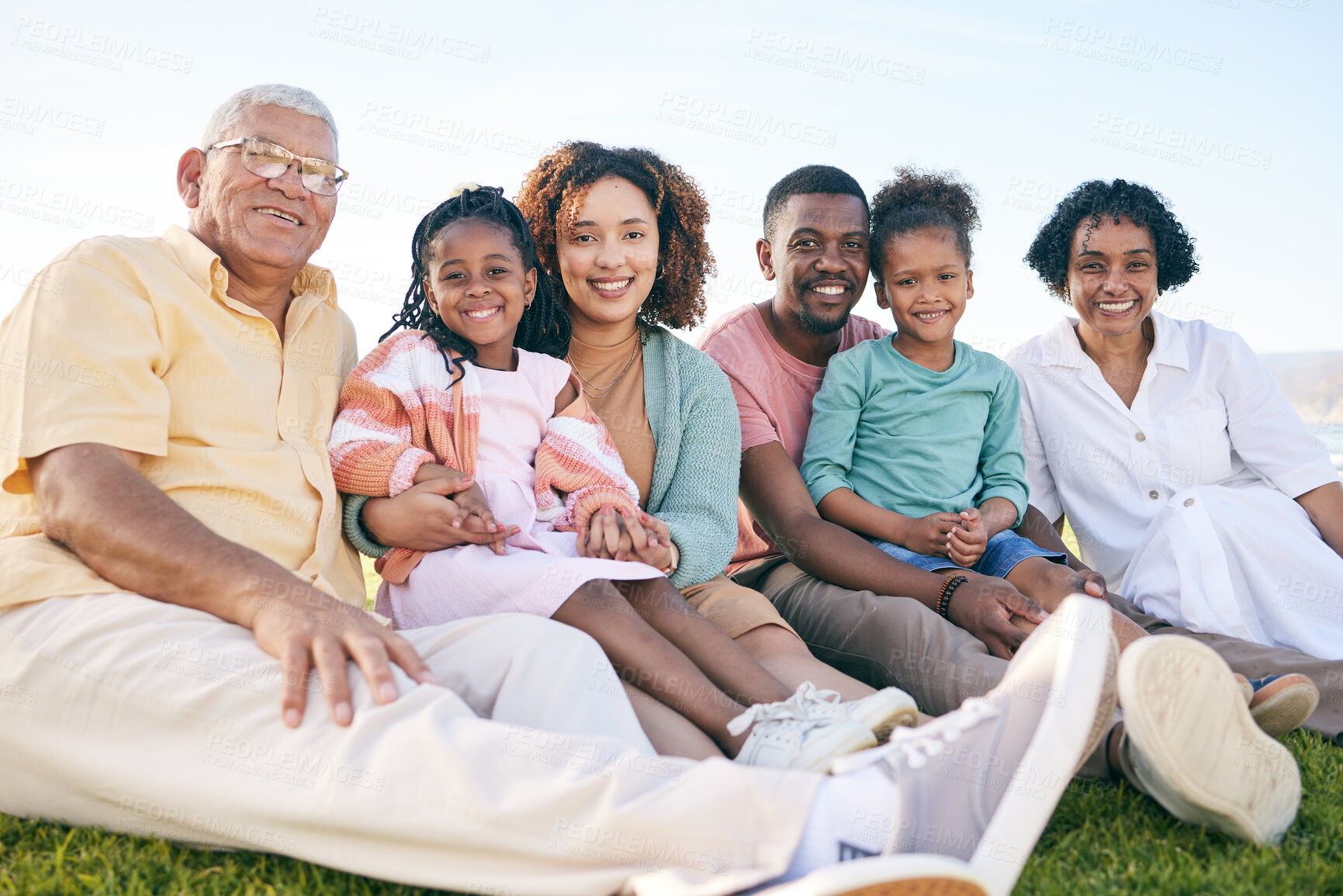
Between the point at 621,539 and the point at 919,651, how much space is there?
1019 millimetres

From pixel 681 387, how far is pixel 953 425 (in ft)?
3.69

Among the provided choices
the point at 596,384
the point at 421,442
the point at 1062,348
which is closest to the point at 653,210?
the point at 596,384

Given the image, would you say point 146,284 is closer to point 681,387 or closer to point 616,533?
point 616,533

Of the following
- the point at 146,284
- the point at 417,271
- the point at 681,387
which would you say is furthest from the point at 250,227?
the point at 681,387

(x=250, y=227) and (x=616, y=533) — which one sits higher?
(x=250, y=227)

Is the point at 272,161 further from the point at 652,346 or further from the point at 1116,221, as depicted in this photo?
the point at 1116,221

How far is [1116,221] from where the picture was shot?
168 inches

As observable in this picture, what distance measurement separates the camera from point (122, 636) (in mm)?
2166

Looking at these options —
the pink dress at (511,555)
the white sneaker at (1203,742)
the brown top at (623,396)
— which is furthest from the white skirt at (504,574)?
the white sneaker at (1203,742)

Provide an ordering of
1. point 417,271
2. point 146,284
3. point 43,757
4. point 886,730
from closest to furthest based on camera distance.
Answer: point 43,757
point 886,730
point 146,284
point 417,271

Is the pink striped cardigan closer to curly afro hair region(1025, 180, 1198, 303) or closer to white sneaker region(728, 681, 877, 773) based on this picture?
white sneaker region(728, 681, 877, 773)

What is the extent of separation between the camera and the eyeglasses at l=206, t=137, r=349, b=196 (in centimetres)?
297

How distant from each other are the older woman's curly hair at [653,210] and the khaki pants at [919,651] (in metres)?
1.24

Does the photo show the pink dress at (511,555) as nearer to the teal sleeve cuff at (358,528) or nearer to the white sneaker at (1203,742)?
the teal sleeve cuff at (358,528)
